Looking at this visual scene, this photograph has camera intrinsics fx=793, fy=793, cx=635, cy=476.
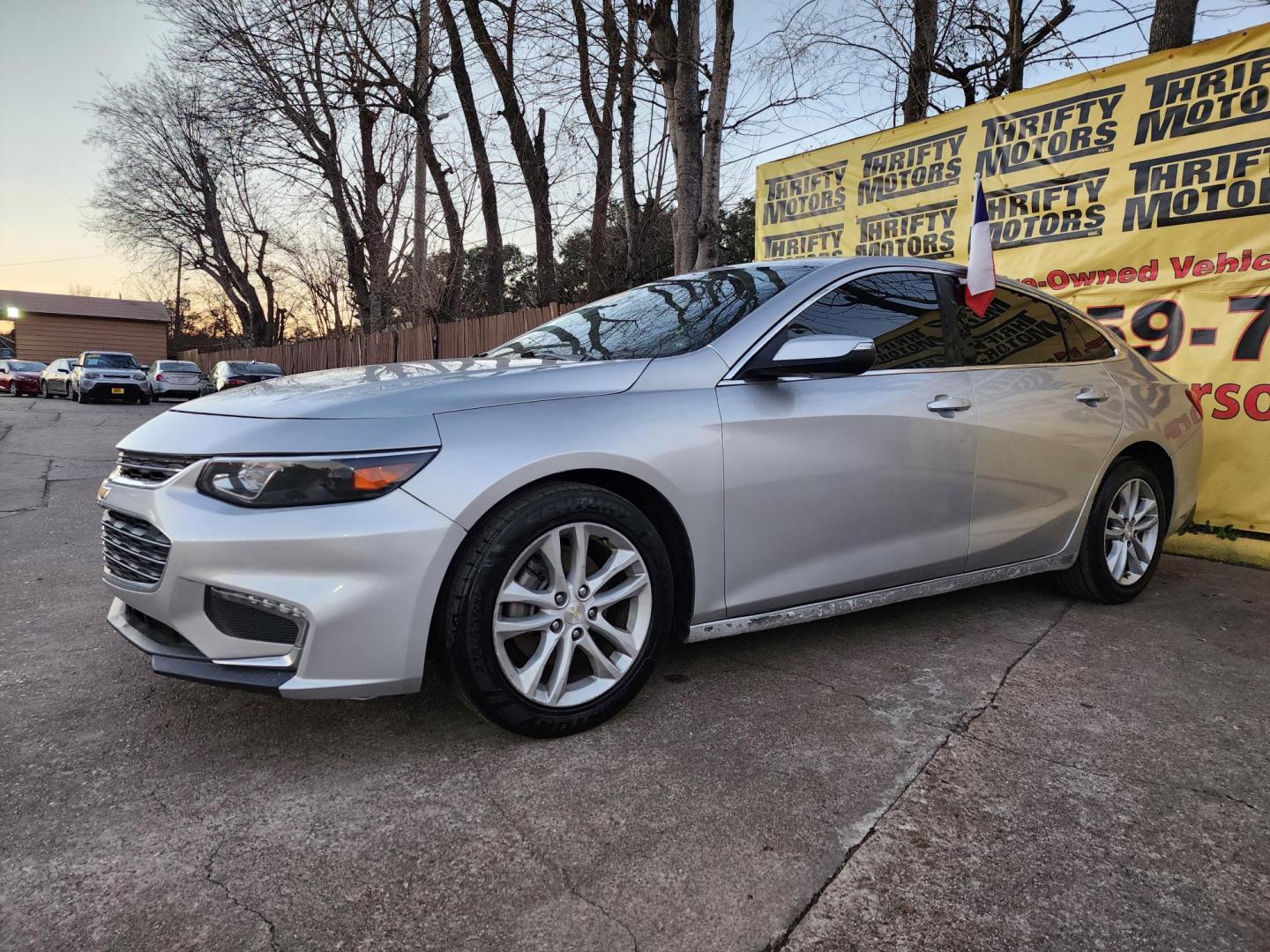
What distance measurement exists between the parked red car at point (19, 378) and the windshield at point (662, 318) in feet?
118

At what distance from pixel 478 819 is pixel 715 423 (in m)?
1.34

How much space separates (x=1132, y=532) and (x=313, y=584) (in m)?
3.75

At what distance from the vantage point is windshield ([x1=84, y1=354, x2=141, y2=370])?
23.9m

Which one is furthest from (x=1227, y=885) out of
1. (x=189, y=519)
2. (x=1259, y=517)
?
(x=1259, y=517)

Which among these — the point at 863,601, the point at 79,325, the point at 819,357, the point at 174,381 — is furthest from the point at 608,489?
the point at 79,325

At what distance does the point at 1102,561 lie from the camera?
3.74 meters

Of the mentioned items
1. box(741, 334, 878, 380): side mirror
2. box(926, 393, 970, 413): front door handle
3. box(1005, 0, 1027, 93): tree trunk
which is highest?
box(1005, 0, 1027, 93): tree trunk

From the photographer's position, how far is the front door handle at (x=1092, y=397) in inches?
142

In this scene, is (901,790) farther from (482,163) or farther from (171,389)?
(171,389)

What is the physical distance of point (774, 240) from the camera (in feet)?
24.8

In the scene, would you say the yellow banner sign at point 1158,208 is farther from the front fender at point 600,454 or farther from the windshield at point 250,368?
the windshield at point 250,368

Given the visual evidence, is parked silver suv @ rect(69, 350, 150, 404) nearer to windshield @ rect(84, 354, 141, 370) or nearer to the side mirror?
windshield @ rect(84, 354, 141, 370)

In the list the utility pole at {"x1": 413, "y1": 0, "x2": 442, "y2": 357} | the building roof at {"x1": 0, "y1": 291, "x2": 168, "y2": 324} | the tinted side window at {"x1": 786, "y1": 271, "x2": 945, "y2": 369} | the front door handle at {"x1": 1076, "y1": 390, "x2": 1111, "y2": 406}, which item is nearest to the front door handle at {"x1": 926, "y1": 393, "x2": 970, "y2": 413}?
the tinted side window at {"x1": 786, "y1": 271, "x2": 945, "y2": 369}

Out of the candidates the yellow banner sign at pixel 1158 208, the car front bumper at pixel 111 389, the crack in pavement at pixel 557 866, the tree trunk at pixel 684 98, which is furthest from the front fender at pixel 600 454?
the car front bumper at pixel 111 389
